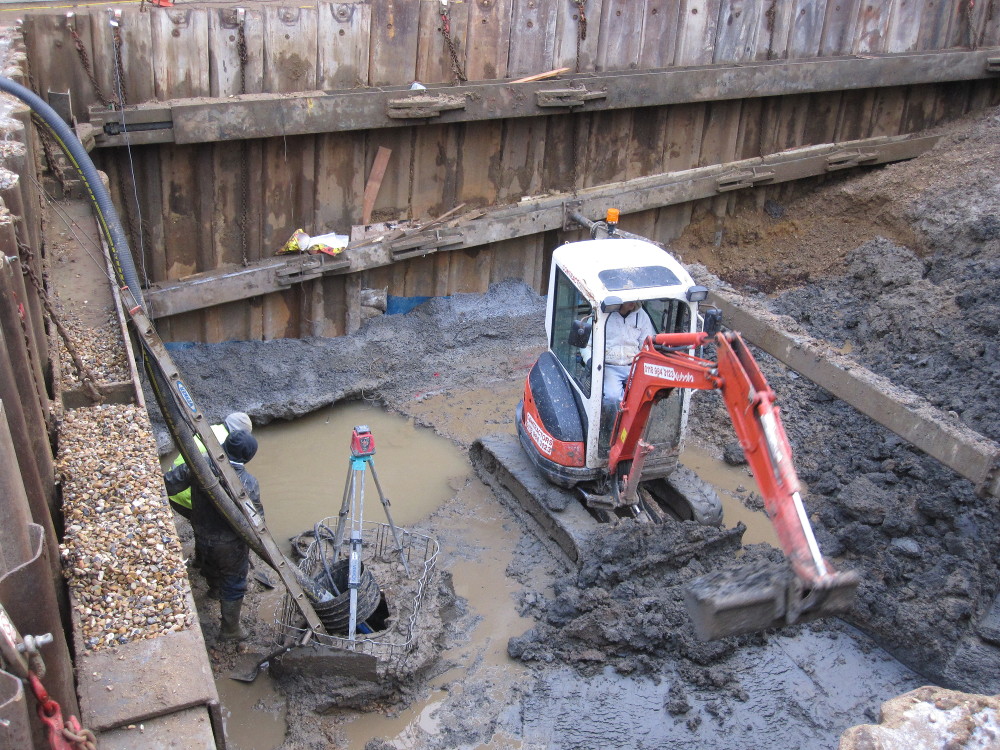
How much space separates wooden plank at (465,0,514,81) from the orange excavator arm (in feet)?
16.6

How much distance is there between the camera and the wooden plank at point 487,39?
10406 mm

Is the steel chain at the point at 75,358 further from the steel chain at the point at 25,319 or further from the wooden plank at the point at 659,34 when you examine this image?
the wooden plank at the point at 659,34

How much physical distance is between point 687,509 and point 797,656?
178 centimetres

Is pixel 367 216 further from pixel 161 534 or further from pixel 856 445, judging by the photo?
pixel 161 534

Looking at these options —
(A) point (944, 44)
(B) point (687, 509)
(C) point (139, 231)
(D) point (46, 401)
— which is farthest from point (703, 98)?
(D) point (46, 401)

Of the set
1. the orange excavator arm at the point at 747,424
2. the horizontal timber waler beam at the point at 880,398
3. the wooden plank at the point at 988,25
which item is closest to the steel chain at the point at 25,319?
the orange excavator arm at the point at 747,424

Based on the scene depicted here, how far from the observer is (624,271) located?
7.51 meters

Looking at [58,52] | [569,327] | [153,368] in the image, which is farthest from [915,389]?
[58,52]

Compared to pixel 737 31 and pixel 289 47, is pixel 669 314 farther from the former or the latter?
pixel 737 31

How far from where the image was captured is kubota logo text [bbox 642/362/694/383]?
6.41 metres

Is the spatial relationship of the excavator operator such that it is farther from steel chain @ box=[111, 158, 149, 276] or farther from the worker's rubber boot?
steel chain @ box=[111, 158, 149, 276]

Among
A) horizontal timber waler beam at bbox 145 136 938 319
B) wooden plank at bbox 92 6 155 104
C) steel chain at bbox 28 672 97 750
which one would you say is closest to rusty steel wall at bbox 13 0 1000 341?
wooden plank at bbox 92 6 155 104

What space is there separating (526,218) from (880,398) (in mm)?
5423

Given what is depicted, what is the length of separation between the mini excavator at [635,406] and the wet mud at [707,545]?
564 mm
